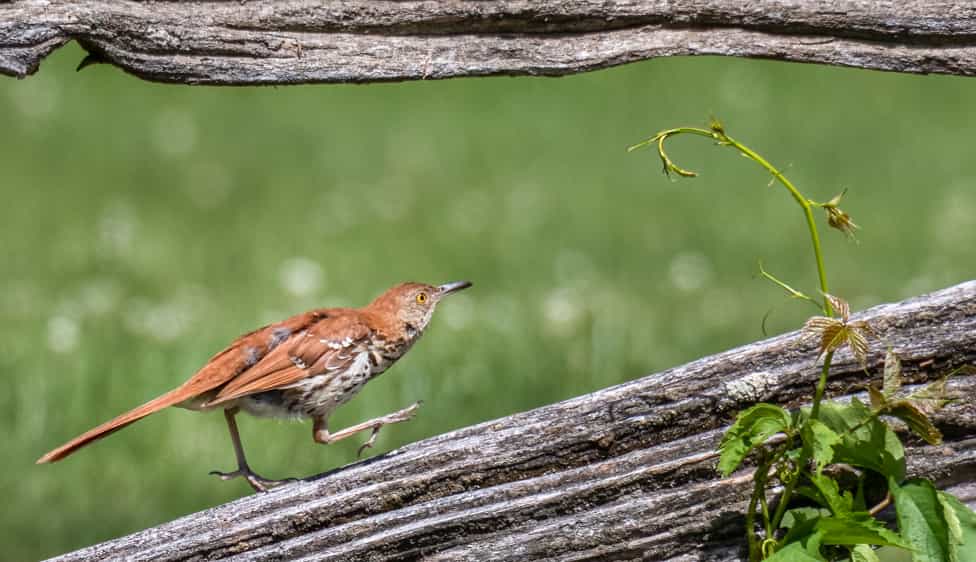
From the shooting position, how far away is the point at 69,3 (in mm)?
2480

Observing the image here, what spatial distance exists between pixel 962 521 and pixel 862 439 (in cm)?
26

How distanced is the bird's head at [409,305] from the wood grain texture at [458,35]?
1976 mm

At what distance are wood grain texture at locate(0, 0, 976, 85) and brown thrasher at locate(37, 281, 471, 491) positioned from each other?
1212 mm

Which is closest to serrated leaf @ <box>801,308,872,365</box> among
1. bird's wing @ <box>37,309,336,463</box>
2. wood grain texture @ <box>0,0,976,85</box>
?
wood grain texture @ <box>0,0,976,85</box>

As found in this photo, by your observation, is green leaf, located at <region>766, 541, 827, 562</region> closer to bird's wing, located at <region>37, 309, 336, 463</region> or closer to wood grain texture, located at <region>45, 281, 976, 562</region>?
wood grain texture, located at <region>45, 281, 976, 562</region>

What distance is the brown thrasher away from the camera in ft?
12.5

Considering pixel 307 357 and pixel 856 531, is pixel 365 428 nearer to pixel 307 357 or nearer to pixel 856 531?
pixel 307 357

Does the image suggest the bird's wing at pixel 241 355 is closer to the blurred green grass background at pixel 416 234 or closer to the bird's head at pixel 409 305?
the bird's head at pixel 409 305

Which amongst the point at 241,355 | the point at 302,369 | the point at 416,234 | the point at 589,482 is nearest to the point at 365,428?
the point at 302,369

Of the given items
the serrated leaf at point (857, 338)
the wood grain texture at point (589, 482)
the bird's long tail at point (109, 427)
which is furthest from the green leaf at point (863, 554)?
the bird's long tail at point (109, 427)

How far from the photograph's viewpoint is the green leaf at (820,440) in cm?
254

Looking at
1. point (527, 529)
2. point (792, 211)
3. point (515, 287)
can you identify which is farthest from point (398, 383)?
point (792, 211)

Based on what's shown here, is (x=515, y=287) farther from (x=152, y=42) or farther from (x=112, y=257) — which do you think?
(x=152, y=42)

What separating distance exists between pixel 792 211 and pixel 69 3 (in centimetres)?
838
